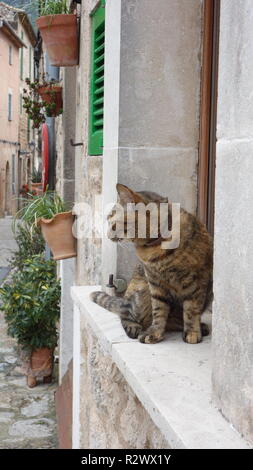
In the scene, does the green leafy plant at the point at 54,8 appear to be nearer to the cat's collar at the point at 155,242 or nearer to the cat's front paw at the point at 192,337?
the cat's collar at the point at 155,242

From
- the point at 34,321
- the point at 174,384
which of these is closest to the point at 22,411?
the point at 34,321

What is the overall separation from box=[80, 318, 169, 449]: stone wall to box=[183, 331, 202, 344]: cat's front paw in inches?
10.6

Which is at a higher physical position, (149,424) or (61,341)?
(149,424)

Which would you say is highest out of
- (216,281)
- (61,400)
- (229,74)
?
(229,74)

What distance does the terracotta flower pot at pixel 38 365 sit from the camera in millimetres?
6109

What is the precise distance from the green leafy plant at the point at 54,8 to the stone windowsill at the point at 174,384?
3.40 metres

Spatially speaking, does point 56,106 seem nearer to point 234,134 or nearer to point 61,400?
point 61,400

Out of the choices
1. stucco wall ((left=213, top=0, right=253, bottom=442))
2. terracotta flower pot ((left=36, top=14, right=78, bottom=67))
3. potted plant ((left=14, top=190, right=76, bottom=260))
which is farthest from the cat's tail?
terracotta flower pot ((left=36, top=14, right=78, bottom=67))

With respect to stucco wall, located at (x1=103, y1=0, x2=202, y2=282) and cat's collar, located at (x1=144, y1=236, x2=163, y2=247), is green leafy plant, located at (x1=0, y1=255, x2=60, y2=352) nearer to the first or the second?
stucco wall, located at (x1=103, y1=0, x2=202, y2=282)

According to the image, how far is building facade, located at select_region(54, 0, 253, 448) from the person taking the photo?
1448mm

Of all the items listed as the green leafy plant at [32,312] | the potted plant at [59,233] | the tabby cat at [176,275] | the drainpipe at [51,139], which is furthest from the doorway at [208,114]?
the drainpipe at [51,139]
